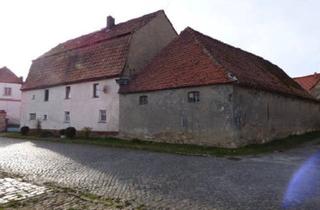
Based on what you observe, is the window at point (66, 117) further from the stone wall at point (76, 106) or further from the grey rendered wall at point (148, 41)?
the grey rendered wall at point (148, 41)

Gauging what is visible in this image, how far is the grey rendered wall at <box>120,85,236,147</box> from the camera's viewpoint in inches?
696

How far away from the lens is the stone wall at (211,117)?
57.8 ft

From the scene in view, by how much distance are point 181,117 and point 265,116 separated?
546cm

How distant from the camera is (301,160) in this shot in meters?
14.0

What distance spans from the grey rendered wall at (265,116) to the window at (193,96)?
91.1 inches

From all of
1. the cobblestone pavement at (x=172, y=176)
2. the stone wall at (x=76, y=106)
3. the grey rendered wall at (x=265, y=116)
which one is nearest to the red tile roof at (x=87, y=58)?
the stone wall at (x=76, y=106)

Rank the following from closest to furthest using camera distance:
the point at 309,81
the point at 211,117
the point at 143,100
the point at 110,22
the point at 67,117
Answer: the point at 211,117
the point at 143,100
the point at 67,117
the point at 110,22
the point at 309,81

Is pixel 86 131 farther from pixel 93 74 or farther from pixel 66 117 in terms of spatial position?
pixel 93 74

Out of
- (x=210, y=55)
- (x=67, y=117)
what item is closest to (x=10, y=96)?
(x=67, y=117)

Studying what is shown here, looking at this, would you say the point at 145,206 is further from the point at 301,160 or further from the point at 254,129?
the point at 254,129

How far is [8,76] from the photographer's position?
4900 centimetres

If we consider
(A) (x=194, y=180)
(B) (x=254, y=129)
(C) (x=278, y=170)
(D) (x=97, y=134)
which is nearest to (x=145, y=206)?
(A) (x=194, y=180)

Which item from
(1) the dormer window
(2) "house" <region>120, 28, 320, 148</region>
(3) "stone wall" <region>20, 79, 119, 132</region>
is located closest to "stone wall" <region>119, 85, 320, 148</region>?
(2) "house" <region>120, 28, 320, 148</region>

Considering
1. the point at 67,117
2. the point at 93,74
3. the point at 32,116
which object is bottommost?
the point at 67,117
